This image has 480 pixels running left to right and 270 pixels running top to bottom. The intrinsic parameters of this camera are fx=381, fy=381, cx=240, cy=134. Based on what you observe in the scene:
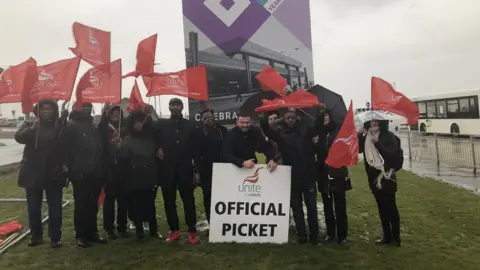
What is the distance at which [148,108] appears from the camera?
5.52 meters

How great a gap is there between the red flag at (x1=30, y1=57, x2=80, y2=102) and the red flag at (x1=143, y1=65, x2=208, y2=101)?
3.59ft

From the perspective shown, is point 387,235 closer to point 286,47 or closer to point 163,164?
point 163,164

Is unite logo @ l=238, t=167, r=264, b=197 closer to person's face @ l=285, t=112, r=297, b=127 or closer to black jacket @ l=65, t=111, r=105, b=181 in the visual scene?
person's face @ l=285, t=112, r=297, b=127

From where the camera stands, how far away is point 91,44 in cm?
527

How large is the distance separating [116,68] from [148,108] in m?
0.76

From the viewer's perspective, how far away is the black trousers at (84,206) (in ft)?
17.0

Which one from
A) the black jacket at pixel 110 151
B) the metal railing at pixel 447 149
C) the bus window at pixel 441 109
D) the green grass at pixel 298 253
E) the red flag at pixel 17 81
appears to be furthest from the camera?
the bus window at pixel 441 109

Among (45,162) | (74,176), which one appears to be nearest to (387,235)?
(74,176)

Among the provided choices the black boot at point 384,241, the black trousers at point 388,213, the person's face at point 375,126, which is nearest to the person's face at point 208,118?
the person's face at point 375,126

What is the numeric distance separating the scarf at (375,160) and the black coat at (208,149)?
198 centimetres

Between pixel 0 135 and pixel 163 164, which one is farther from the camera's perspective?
pixel 0 135

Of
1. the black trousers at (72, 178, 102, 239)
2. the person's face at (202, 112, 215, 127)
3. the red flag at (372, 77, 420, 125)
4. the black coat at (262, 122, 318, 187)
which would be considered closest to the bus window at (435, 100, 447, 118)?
the red flag at (372, 77, 420, 125)

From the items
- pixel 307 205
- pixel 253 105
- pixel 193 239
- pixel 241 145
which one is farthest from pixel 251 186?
pixel 253 105

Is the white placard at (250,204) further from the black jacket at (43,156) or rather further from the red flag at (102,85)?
the black jacket at (43,156)
